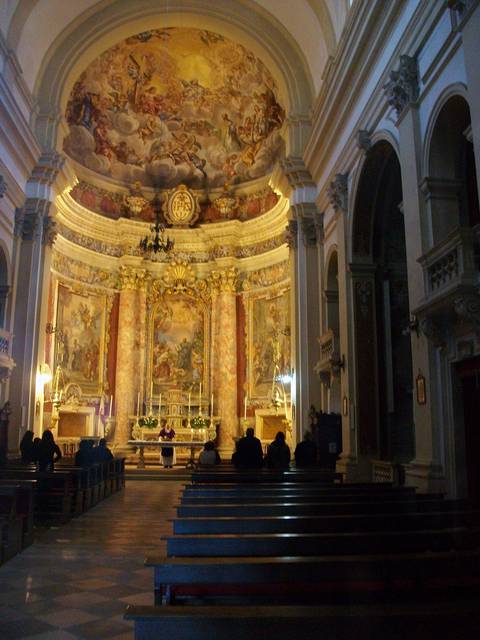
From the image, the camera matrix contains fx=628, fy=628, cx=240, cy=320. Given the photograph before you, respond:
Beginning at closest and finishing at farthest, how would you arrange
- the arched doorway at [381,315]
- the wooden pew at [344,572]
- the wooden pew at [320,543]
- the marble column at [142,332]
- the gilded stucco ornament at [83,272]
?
1. the wooden pew at [344,572]
2. the wooden pew at [320,543]
3. the arched doorway at [381,315]
4. the gilded stucco ornament at [83,272]
5. the marble column at [142,332]

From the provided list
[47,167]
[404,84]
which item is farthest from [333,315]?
[47,167]

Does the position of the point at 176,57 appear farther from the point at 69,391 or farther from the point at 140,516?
the point at 140,516

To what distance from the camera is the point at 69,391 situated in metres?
20.5

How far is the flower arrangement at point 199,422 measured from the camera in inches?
845

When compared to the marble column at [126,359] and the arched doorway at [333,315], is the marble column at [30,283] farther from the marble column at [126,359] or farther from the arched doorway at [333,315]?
the arched doorway at [333,315]

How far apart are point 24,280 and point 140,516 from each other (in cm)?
826

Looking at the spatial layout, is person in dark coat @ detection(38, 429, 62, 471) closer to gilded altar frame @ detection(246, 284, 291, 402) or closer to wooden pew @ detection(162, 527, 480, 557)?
wooden pew @ detection(162, 527, 480, 557)

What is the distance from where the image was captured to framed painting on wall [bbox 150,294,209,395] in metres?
22.8

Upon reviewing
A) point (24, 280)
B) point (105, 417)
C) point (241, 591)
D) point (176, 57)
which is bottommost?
point (241, 591)

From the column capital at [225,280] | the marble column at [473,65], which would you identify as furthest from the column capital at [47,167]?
the marble column at [473,65]

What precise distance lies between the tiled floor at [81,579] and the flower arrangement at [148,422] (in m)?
11.6

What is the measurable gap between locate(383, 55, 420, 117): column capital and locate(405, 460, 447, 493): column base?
16.9 feet

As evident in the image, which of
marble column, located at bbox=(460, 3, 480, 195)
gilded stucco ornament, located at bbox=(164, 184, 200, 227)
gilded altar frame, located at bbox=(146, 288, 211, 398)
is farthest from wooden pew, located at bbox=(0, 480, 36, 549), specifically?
gilded stucco ornament, located at bbox=(164, 184, 200, 227)

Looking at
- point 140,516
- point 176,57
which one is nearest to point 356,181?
point 140,516
